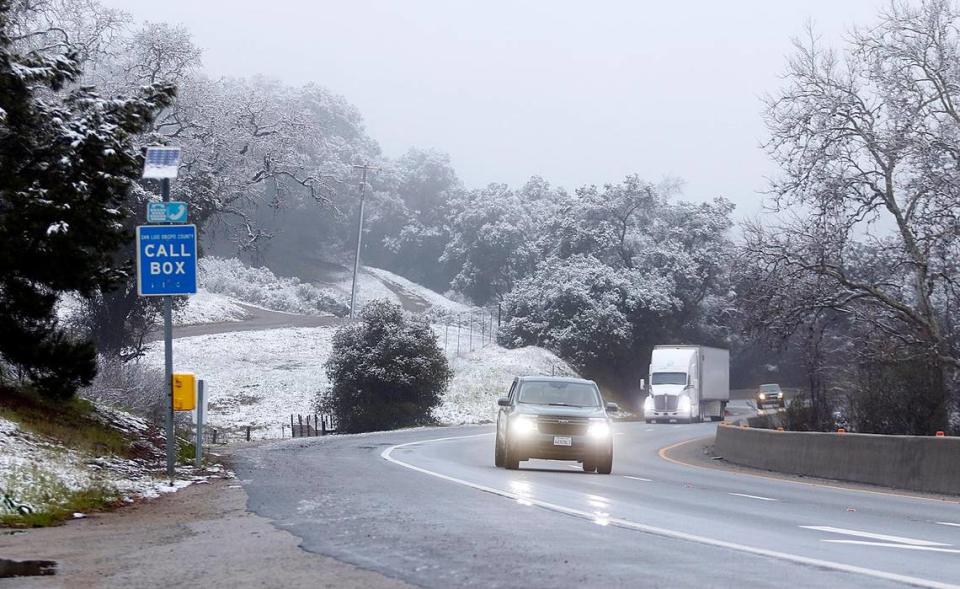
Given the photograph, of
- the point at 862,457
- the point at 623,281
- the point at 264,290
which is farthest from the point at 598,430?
the point at 264,290

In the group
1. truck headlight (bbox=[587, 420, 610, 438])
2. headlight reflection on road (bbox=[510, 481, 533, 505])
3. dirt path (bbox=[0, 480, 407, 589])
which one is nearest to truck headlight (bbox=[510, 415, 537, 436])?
truck headlight (bbox=[587, 420, 610, 438])

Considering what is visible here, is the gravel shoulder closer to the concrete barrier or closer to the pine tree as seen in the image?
the concrete barrier

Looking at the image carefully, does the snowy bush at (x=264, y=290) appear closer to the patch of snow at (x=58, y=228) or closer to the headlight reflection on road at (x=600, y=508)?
the patch of snow at (x=58, y=228)

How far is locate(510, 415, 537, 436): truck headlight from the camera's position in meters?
22.3

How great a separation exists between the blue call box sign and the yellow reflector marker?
1403 millimetres

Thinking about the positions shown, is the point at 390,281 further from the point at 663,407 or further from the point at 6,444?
the point at 6,444

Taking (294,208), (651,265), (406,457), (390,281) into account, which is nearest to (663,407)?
(651,265)

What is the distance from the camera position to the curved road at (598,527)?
27.1 ft

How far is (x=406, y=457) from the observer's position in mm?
26953

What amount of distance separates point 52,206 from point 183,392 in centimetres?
346

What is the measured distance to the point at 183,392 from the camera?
18.0m

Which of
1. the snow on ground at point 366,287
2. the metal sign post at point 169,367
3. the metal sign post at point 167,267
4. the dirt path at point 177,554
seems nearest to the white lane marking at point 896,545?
the dirt path at point 177,554

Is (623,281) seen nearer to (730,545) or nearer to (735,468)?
(735,468)

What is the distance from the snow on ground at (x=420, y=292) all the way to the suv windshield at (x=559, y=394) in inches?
3051
